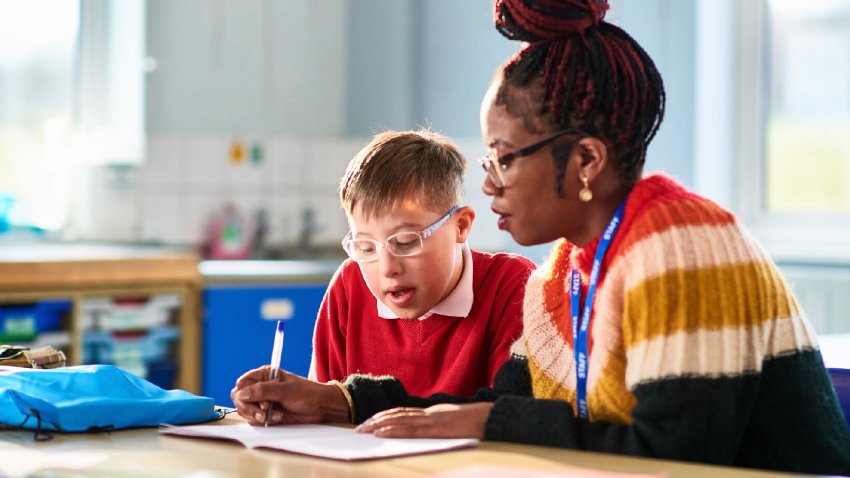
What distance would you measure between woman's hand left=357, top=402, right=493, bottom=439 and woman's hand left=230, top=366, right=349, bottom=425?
196 mm

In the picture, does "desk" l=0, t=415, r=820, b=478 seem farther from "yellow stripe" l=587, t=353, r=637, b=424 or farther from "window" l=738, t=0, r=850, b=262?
"window" l=738, t=0, r=850, b=262

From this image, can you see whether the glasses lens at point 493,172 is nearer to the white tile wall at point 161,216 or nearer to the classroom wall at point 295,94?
the classroom wall at point 295,94

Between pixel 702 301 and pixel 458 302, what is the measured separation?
0.71 metres

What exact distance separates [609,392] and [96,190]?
3.87 meters

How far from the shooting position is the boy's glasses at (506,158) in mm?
1420

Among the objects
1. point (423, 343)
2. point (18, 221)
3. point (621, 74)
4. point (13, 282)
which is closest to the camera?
point (621, 74)

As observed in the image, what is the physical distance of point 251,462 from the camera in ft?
3.94

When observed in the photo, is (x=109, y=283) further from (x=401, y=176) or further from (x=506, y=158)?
(x=506, y=158)

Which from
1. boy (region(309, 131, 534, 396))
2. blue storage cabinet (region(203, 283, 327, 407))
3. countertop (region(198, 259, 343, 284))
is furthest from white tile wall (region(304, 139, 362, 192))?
boy (region(309, 131, 534, 396))

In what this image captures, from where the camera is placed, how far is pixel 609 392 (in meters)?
1.33

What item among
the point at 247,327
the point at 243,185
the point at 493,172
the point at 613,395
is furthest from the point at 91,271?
the point at 613,395

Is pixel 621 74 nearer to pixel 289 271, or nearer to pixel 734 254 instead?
pixel 734 254

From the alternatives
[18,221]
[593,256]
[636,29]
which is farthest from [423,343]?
[18,221]

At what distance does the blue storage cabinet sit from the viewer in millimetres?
4254
